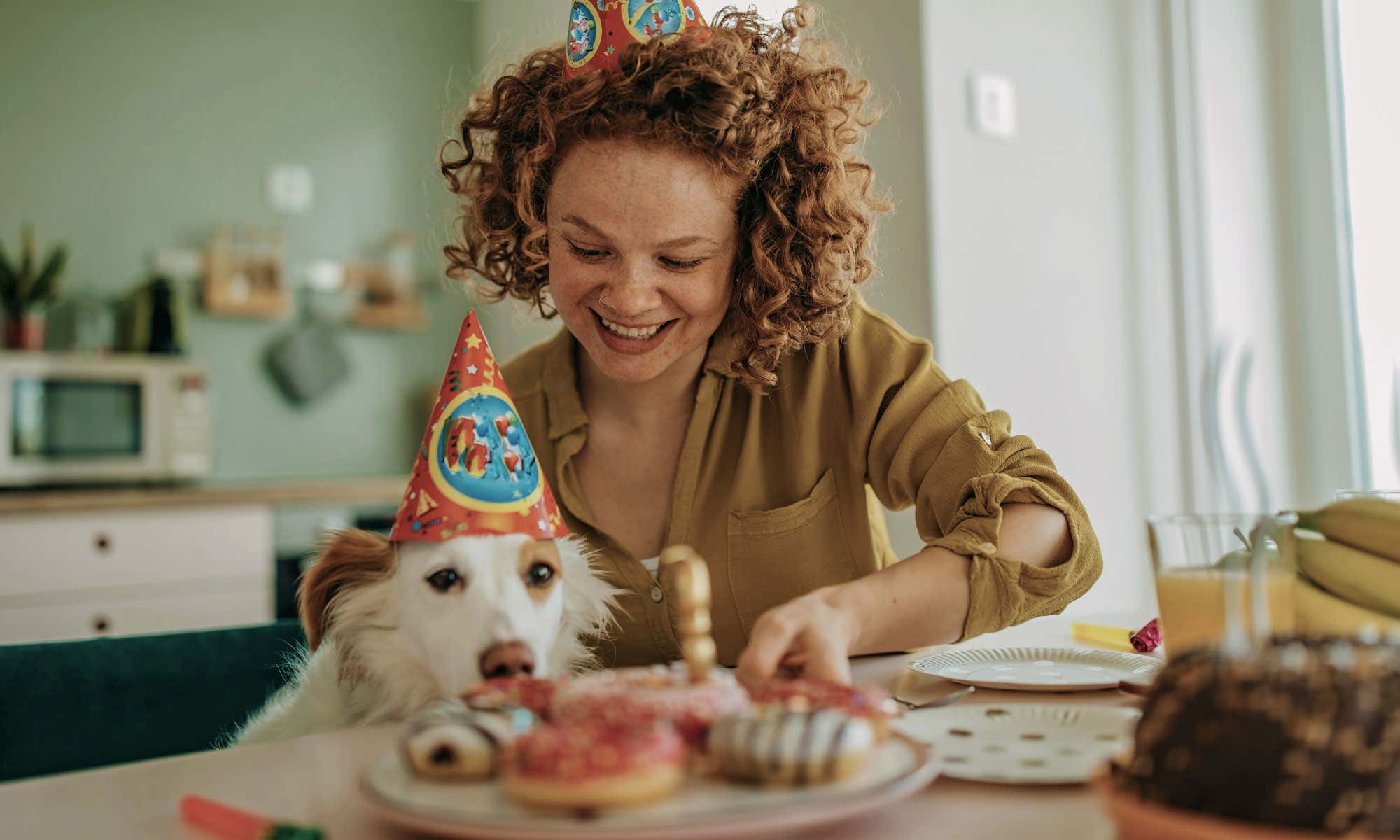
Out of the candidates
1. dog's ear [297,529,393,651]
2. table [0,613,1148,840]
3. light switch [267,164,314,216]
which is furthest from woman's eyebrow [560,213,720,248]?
light switch [267,164,314,216]

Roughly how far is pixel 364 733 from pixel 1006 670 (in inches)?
20.1

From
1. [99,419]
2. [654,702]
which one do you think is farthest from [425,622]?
[99,419]

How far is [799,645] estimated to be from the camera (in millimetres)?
710

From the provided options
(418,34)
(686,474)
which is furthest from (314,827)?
(418,34)

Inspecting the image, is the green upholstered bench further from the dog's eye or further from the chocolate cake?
the chocolate cake

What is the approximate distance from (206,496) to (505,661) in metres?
2.35

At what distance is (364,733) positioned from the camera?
0.77m

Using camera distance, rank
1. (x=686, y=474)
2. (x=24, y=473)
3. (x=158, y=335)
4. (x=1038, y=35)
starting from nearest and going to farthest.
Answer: (x=686, y=474) < (x=1038, y=35) < (x=24, y=473) < (x=158, y=335)

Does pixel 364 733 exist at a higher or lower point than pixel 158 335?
→ lower

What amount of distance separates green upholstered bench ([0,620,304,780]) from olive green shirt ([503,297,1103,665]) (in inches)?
14.0

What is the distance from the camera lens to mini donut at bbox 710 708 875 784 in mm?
463

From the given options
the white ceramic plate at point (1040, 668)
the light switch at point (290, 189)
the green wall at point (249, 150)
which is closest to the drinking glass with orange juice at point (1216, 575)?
the white ceramic plate at point (1040, 668)

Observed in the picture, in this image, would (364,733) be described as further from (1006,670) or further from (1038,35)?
(1038,35)

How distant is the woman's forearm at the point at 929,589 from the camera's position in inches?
32.6
